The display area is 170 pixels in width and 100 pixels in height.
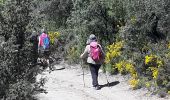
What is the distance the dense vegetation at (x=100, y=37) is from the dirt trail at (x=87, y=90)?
35 centimetres

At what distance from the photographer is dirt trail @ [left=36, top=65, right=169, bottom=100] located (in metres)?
13.3

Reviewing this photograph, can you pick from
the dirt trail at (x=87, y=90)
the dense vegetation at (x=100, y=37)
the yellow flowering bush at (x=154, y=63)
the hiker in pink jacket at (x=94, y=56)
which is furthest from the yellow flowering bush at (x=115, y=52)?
the yellow flowering bush at (x=154, y=63)

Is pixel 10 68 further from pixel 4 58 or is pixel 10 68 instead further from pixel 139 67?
pixel 139 67

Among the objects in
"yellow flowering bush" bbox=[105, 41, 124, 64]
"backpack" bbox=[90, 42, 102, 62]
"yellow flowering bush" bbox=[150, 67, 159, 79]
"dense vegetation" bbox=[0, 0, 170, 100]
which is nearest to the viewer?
"dense vegetation" bbox=[0, 0, 170, 100]

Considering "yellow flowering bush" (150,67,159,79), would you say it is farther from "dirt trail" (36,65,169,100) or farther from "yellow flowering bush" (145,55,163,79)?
"dirt trail" (36,65,169,100)

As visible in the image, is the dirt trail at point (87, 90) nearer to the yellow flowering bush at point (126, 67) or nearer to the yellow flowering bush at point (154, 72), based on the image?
the yellow flowering bush at point (126, 67)

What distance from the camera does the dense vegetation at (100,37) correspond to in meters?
9.50

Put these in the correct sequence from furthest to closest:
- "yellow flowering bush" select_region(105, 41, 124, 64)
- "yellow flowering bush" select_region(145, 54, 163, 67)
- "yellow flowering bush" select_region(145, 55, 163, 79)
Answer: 1. "yellow flowering bush" select_region(105, 41, 124, 64)
2. "yellow flowering bush" select_region(145, 54, 163, 67)
3. "yellow flowering bush" select_region(145, 55, 163, 79)

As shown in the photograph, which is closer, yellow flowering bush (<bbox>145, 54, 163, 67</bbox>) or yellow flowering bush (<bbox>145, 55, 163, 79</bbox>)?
yellow flowering bush (<bbox>145, 55, 163, 79</bbox>)

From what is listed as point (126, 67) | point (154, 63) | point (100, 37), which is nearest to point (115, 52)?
point (126, 67)

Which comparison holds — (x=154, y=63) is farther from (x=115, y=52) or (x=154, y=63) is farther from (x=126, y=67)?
(x=115, y=52)

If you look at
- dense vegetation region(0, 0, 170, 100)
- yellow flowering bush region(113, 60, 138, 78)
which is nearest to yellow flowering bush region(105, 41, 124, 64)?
dense vegetation region(0, 0, 170, 100)

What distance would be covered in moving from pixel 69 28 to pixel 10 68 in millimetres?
14263

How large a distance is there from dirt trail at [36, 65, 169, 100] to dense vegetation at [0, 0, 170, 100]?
35 cm
